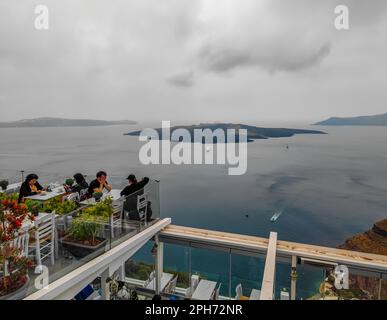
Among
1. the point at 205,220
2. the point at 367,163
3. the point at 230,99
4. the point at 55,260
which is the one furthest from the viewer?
the point at 367,163

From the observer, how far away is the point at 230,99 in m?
51.1

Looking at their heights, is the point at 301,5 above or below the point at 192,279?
above

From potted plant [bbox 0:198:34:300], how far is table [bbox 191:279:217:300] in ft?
10.4

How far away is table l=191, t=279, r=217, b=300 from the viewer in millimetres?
4957

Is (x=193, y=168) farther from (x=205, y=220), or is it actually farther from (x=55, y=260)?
(x=55, y=260)

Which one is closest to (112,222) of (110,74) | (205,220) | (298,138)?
(110,74)

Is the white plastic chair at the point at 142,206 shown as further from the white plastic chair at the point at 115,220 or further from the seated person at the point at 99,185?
the seated person at the point at 99,185

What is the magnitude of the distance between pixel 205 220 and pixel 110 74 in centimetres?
2536

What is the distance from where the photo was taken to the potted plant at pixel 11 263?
272 cm

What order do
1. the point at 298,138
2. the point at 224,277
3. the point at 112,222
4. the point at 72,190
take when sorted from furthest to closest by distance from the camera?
the point at 298,138
the point at 72,190
the point at 224,277
the point at 112,222

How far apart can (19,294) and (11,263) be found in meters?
0.34

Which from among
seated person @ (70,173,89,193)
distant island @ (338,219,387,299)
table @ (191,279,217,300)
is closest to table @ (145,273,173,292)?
table @ (191,279,217,300)

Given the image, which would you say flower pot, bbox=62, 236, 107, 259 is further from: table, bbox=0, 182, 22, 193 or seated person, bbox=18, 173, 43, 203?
table, bbox=0, 182, 22, 193

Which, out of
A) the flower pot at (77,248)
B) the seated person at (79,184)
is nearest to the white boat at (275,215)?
the seated person at (79,184)
